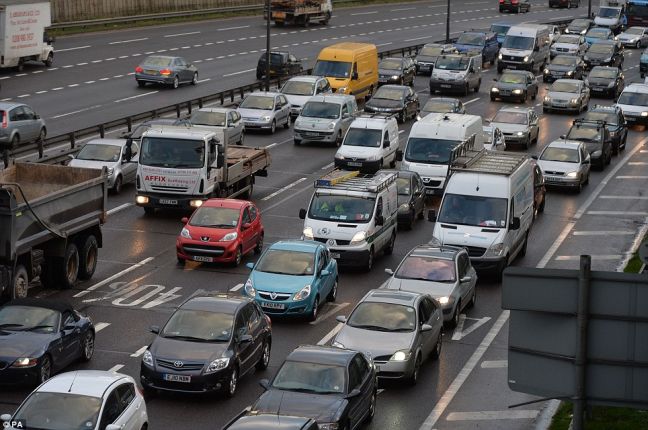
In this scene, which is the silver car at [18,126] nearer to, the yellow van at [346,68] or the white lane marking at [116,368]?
the yellow van at [346,68]

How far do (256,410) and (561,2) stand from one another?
4368 inches

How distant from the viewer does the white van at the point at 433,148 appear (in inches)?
1686

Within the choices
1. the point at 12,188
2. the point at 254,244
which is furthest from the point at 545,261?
the point at 12,188

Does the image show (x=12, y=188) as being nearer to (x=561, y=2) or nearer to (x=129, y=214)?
(x=129, y=214)

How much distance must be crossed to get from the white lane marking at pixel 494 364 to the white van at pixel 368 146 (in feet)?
66.8

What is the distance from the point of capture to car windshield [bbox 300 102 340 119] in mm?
52219

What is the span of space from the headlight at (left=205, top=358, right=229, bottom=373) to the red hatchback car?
1021cm

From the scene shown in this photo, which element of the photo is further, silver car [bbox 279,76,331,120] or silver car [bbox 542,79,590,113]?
silver car [bbox 542,79,590,113]

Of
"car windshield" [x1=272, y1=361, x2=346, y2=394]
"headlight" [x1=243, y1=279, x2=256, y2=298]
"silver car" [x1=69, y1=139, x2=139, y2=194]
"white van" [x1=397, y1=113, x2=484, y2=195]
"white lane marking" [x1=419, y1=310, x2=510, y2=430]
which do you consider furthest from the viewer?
"white van" [x1=397, y1=113, x2=484, y2=195]

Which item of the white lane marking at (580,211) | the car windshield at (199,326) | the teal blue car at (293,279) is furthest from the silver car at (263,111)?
the car windshield at (199,326)

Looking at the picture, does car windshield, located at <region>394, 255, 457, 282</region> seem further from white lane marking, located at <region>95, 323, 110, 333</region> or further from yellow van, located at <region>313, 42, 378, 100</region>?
yellow van, located at <region>313, 42, 378, 100</region>

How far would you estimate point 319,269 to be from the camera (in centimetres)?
2948

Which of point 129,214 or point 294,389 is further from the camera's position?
point 129,214

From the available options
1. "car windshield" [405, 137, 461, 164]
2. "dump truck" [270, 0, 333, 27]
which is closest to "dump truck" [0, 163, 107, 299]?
"car windshield" [405, 137, 461, 164]
